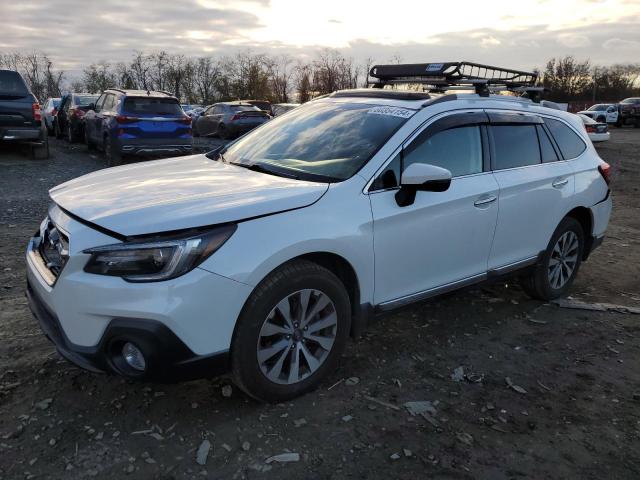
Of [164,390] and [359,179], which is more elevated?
[359,179]

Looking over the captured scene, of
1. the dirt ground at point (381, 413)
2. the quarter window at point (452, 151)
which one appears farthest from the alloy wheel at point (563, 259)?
the quarter window at point (452, 151)

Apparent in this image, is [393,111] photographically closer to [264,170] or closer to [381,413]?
[264,170]

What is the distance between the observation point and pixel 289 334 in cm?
295

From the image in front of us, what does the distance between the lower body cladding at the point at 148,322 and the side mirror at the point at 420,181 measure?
3.87ft

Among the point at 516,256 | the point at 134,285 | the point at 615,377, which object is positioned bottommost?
the point at 615,377

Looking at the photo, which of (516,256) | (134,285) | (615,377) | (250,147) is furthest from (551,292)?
(134,285)

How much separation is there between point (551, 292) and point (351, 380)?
2353 mm

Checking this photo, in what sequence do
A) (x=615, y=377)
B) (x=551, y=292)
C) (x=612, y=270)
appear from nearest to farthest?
(x=615, y=377) → (x=551, y=292) → (x=612, y=270)

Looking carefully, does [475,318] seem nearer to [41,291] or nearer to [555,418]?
[555,418]

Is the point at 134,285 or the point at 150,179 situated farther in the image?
the point at 150,179

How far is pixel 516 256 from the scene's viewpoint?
426cm

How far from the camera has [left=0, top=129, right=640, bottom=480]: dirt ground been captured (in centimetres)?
259

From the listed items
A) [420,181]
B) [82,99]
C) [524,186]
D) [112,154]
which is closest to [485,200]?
[524,186]

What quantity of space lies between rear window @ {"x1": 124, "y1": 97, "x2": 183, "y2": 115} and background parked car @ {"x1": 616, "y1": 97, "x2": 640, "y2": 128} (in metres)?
33.0
